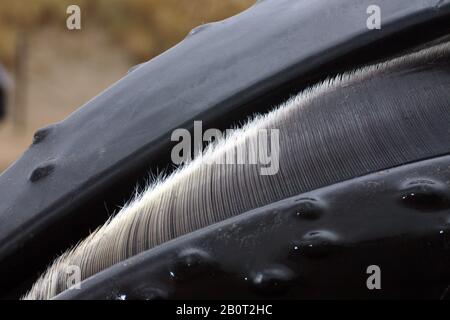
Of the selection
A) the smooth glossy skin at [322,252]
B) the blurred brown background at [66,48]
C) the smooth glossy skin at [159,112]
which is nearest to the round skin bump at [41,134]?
the smooth glossy skin at [159,112]

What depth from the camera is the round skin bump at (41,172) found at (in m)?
0.54

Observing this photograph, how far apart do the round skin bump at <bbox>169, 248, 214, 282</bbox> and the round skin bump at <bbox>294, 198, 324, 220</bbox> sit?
0.05 meters

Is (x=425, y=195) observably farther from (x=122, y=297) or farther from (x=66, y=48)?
(x=66, y=48)

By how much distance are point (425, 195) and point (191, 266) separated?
0.13m

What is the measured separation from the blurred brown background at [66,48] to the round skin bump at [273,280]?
586 cm

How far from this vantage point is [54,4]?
6.95 meters

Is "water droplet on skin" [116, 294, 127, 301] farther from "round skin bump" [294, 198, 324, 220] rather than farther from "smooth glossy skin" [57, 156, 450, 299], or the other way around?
"round skin bump" [294, 198, 324, 220]

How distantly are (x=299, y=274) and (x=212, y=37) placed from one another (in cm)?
23

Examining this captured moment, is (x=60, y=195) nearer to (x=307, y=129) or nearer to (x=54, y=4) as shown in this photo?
(x=307, y=129)

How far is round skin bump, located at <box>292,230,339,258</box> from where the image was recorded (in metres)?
0.41

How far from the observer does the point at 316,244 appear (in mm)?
411

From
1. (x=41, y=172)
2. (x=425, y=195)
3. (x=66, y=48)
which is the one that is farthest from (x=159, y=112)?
(x=66, y=48)

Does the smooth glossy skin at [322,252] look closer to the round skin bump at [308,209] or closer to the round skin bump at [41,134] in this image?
the round skin bump at [308,209]
